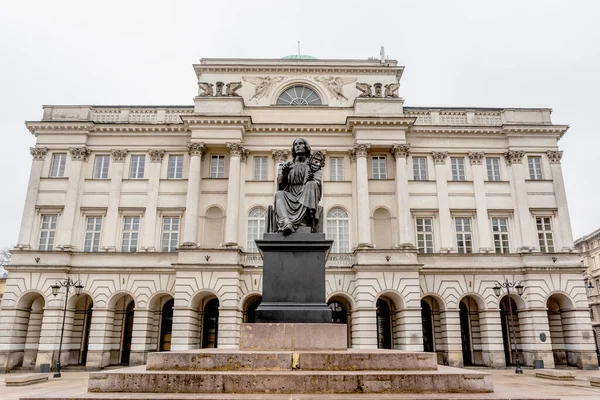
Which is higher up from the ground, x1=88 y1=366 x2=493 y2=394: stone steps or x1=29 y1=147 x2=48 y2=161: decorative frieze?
x1=29 y1=147 x2=48 y2=161: decorative frieze

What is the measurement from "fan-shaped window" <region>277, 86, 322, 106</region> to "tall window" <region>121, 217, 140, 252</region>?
13.0 m

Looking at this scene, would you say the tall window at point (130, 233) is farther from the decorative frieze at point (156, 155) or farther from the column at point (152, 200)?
the decorative frieze at point (156, 155)

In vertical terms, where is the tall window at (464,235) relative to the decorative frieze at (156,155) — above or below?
below

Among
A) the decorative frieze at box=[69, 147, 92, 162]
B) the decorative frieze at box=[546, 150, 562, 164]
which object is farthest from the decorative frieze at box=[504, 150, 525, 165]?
the decorative frieze at box=[69, 147, 92, 162]

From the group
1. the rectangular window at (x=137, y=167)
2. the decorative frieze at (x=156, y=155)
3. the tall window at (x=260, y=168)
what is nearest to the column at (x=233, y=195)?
the tall window at (x=260, y=168)

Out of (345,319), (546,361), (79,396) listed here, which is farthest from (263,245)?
(546,361)

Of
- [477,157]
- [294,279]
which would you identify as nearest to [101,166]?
[294,279]

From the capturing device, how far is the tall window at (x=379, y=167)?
1233 inches

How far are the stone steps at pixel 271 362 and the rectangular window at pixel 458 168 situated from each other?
991 inches

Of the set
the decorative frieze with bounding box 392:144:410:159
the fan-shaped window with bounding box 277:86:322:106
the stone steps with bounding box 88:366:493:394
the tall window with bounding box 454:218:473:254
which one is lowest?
the stone steps with bounding box 88:366:493:394

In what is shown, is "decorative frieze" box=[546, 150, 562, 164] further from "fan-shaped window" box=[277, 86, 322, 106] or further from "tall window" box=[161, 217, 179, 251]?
"tall window" box=[161, 217, 179, 251]

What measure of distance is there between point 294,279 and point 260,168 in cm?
2151

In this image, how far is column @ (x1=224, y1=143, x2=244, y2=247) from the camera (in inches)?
1133

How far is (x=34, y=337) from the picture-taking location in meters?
29.1
